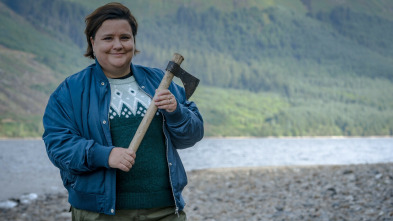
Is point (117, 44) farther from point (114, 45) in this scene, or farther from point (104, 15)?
point (104, 15)

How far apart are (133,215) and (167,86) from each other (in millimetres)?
760

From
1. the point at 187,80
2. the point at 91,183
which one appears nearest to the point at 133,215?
the point at 91,183

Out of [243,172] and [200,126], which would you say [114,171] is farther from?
[243,172]

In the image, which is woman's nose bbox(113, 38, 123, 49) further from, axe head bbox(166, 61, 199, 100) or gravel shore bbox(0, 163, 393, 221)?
gravel shore bbox(0, 163, 393, 221)

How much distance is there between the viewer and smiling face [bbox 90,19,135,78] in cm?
283

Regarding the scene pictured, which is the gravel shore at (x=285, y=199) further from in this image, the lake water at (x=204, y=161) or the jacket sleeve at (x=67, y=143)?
the lake water at (x=204, y=161)

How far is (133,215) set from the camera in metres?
2.81

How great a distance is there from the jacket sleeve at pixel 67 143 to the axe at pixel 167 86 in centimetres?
17

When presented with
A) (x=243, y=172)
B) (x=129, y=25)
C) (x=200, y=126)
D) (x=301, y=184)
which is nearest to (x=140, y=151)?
(x=200, y=126)

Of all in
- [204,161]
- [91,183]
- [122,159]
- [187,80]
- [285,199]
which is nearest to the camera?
[122,159]

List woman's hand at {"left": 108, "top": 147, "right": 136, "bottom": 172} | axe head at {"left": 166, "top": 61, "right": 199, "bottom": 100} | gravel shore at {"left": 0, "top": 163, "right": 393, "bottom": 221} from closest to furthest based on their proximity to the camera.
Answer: woman's hand at {"left": 108, "top": 147, "right": 136, "bottom": 172}
axe head at {"left": 166, "top": 61, "right": 199, "bottom": 100}
gravel shore at {"left": 0, "top": 163, "right": 393, "bottom": 221}

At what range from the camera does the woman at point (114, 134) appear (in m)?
2.67

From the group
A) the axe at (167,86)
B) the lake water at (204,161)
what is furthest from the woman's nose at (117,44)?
the lake water at (204,161)

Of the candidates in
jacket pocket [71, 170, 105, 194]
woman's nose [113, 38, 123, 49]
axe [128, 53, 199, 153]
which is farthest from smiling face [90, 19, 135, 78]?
jacket pocket [71, 170, 105, 194]
